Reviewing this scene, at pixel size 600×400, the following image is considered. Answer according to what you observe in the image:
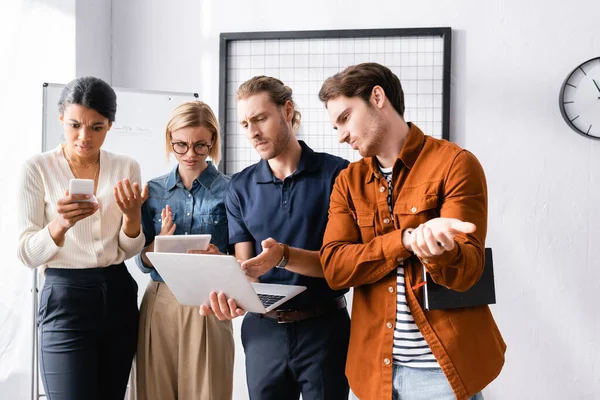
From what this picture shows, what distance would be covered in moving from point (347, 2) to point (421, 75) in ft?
1.88

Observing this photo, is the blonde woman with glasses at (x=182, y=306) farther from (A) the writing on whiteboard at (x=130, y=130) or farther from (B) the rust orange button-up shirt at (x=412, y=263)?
(A) the writing on whiteboard at (x=130, y=130)

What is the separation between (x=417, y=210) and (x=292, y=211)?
0.50 metres

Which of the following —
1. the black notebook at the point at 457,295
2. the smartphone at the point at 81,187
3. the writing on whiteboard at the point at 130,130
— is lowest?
the black notebook at the point at 457,295

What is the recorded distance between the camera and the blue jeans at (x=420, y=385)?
128cm

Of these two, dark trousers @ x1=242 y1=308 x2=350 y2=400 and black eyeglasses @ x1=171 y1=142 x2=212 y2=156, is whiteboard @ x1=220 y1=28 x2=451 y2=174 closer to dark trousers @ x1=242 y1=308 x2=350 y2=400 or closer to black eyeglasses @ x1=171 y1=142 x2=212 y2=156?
black eyeglasses @ x1=171 y1=142 x2=212 y2=156

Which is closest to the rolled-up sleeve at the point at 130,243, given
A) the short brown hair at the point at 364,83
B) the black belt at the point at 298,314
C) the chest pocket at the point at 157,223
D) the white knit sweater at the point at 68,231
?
the white knit sweater at the point at 68,231

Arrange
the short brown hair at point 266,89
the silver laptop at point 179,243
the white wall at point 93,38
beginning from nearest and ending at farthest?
1. the silver laptop at point 179,243
2. the short brown hair at point 266,89
3. the white wall at point 93,38

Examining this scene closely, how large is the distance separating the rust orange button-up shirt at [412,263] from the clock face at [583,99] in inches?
73.1

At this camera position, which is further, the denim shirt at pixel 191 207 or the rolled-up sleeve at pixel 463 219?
the denim shirt at pixel 191 207

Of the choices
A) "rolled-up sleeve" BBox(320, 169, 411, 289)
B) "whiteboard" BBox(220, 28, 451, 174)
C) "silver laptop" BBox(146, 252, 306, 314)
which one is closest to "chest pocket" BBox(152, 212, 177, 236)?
"silver laptop" BBox(146, 252, 306, 314)

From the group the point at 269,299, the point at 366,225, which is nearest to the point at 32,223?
the point at 269,299

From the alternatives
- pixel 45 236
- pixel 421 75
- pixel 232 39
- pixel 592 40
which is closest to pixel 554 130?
pixel 592 40

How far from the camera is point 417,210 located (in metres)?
1.32

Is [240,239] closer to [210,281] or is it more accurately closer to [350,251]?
[210,281]
